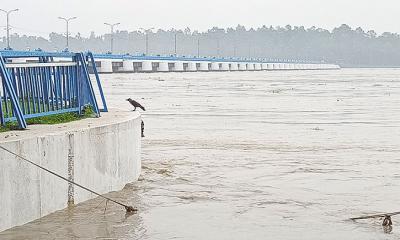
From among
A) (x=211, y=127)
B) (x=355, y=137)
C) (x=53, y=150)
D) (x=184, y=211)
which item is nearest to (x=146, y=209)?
(x=184, y=211)

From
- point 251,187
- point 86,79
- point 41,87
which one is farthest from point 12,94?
point 251,187

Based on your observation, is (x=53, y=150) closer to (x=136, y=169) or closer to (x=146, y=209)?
(x=146, y=209)

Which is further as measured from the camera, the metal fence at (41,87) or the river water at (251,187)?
the metal fence at (41,87)

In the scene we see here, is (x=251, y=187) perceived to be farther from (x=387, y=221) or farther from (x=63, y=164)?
(x=63, y=164)

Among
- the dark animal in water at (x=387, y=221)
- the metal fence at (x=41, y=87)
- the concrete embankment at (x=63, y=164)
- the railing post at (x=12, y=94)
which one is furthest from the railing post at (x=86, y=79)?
the dark animal in water at (x=387, y=221)

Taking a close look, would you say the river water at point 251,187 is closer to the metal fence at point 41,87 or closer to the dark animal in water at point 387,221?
the dark animal in water at point 387,221

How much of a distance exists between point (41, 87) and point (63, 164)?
219 cm

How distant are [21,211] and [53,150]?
97 cm

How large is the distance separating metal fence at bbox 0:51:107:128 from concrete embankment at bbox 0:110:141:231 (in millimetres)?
473

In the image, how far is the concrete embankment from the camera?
8.54m

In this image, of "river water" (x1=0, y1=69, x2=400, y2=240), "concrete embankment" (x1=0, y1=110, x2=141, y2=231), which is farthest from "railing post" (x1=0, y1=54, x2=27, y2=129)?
"river water" (x1=0, y1=69, x2=400, y2=240)

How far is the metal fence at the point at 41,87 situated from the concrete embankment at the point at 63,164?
0.47 m

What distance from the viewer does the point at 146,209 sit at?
33.4ft

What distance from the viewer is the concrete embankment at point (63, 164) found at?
8.54 metres
